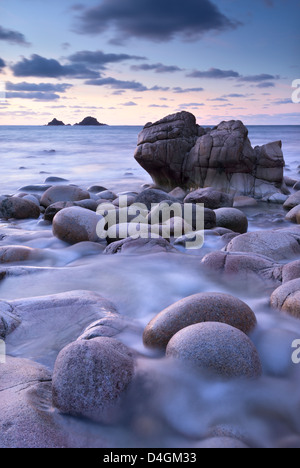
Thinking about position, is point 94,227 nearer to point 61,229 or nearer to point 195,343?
point 61,229

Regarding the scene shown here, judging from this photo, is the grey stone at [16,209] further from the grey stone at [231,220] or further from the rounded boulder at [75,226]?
the grey stone at [231,220]

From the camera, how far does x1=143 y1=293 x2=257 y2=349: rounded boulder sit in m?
2.71

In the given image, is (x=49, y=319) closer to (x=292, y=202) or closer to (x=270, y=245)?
(x=270, y=245)

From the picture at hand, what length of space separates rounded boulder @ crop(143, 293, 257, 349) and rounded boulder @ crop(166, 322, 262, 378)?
0.98ft

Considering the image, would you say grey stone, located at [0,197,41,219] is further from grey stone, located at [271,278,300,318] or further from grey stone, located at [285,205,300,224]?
grey stone, located at [271,278,300,318]

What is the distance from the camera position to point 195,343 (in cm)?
233

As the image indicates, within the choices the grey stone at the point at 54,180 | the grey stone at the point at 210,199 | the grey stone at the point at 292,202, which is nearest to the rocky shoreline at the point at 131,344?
the grey stone at the point at 210,199

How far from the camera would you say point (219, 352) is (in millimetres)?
2268

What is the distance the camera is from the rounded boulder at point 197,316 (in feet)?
8.90

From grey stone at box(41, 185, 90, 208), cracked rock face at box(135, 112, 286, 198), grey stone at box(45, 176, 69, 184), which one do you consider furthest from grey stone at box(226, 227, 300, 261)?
grey stone at box(45, 176, 69, 184)

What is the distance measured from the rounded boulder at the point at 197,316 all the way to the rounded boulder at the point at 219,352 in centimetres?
30

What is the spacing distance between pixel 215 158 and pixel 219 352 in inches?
358
